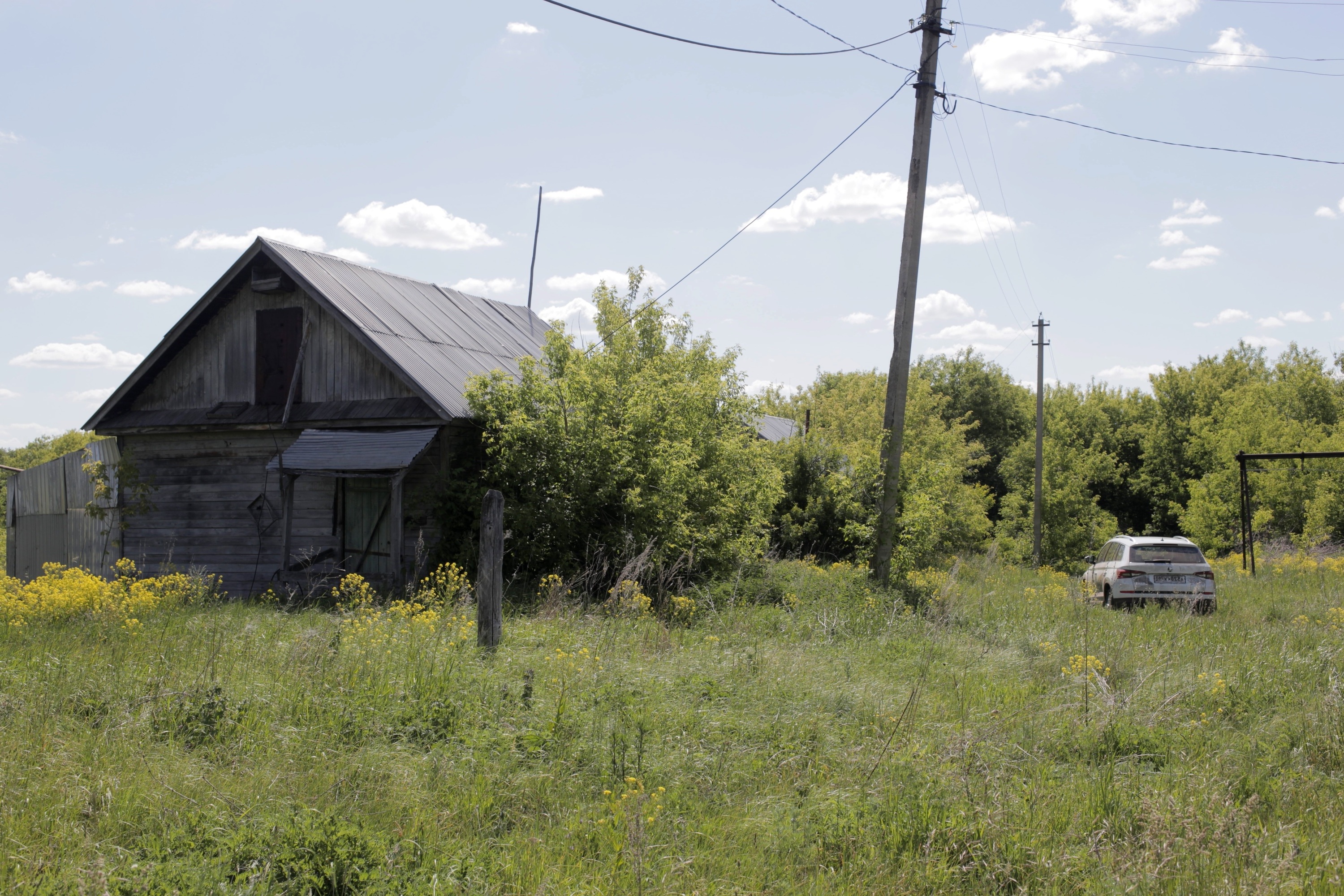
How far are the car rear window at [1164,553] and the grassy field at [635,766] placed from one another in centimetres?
677

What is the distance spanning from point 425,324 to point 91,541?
766 cm

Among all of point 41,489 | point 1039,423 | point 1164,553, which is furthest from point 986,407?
point 41,489

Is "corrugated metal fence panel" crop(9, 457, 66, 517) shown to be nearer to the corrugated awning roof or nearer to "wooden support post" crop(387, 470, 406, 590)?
the corrugated awning roof

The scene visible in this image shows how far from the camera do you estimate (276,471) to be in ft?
45.5

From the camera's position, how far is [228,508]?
15891 millimetres

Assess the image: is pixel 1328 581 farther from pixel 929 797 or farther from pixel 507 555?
pixel 929 797

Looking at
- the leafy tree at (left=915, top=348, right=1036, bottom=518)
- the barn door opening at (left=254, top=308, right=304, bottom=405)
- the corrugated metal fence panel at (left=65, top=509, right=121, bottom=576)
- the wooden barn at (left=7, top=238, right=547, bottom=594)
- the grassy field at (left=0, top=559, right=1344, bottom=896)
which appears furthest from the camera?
the leafy tree at (left=915, top=348, right=1036, bottom=518)

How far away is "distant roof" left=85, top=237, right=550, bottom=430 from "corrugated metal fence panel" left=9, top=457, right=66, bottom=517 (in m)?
1.74

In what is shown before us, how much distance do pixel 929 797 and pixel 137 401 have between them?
16540 mm

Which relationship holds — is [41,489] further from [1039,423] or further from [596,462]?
[1039,423]

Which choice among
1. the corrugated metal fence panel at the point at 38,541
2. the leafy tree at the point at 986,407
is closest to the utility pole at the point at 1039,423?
the leafy tree at the point at 986,407

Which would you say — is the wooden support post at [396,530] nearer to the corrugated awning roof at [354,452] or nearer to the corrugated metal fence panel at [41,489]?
the corrugated awning roof at [354,452]

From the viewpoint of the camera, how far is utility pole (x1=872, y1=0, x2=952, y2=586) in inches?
500

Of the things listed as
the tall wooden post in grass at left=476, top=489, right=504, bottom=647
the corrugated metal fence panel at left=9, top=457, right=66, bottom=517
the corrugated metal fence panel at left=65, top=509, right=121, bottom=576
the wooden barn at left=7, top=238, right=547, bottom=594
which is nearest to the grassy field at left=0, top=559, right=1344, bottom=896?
the tall wooden post in grass at left=476, top=489, right=504, bottom=647
